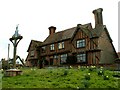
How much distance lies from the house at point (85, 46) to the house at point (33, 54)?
17.1 ft

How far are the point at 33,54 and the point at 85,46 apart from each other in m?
18.7

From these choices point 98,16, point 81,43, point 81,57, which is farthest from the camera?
point 98,16

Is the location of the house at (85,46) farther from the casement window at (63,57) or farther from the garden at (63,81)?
the garden at (63,81)

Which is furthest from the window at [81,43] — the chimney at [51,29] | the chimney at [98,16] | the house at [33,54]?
the house at [33,54]

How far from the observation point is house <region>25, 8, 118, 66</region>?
4443 centimetres

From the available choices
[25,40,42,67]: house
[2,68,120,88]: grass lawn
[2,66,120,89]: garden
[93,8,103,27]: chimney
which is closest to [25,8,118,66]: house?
[93,8,103,27]: chimney

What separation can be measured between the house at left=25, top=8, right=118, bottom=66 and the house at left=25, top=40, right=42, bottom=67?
5219mm

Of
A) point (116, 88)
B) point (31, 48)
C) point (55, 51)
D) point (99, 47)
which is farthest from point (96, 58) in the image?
point (116, 88)

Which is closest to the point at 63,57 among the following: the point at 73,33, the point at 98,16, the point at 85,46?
the point at 73,33

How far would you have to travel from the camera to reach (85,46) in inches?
1800

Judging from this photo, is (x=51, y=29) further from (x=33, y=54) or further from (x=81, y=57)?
(x=81, y=57)

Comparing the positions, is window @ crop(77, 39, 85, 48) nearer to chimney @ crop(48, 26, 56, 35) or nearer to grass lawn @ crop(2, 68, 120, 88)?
chimney @ crop(48, 26, 56, 35)

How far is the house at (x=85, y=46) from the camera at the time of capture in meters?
44.4

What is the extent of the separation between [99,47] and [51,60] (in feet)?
45.0
